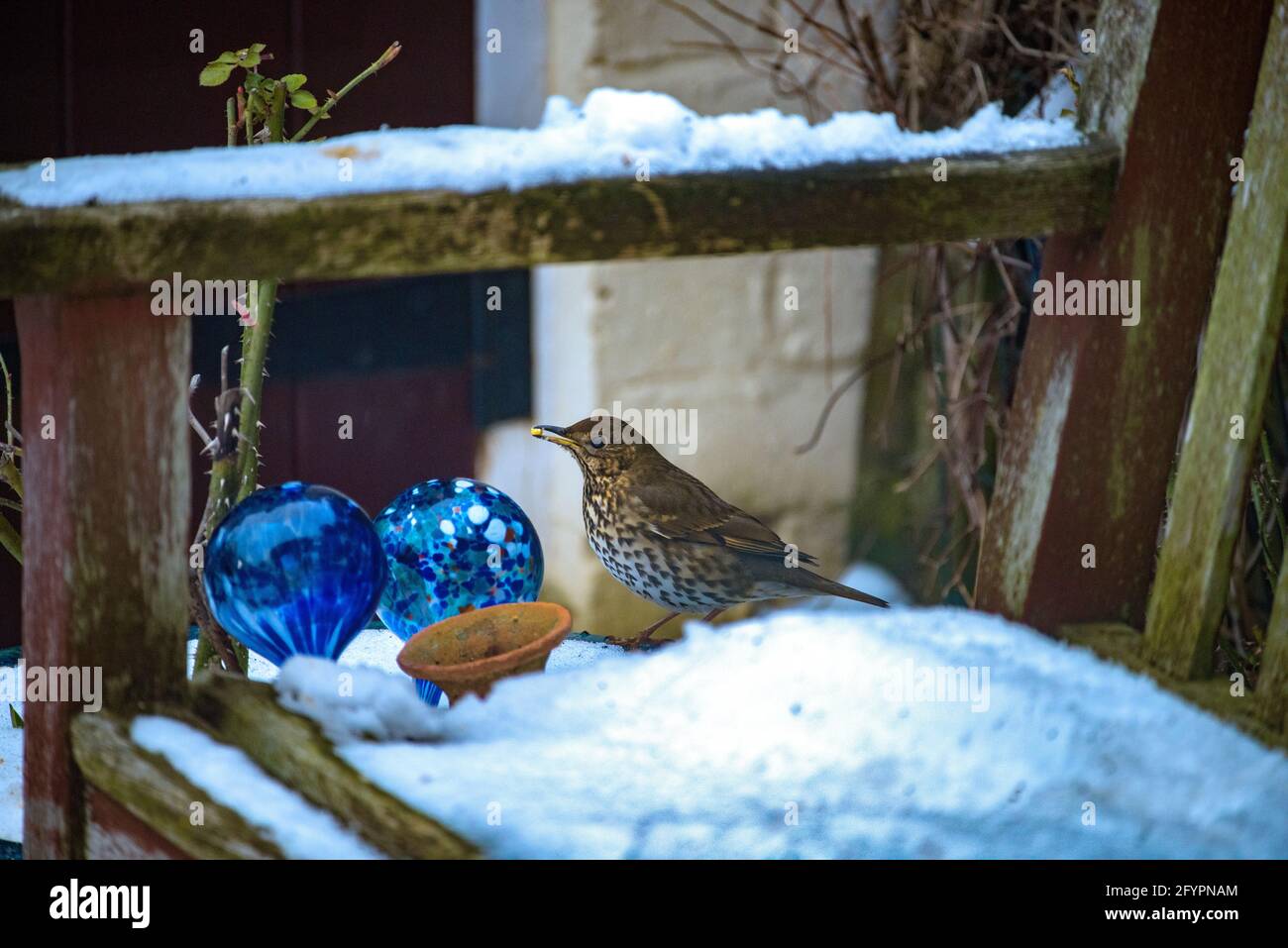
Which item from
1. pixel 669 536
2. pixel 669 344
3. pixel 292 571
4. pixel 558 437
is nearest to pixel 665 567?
pixel 669 536

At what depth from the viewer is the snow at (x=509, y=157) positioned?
1.28 metres

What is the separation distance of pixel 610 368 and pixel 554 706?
207 centimetres

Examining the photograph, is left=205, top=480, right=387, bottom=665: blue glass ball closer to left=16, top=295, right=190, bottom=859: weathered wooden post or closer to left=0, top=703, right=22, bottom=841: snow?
left=16, top=295, right=190, bottom=859: weathered wooden post

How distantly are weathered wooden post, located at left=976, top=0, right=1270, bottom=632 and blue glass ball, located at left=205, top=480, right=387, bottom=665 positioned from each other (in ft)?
2.22

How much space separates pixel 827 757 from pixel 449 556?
673 mm

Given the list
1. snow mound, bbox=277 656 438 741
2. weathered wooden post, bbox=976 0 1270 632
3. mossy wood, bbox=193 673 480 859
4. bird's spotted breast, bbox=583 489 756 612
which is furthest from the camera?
bird's spotted breast, bbox=583 489 756 612

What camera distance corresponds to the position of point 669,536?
2295 mm

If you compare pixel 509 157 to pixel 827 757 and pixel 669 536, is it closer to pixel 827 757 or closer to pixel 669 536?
pixel 827 757

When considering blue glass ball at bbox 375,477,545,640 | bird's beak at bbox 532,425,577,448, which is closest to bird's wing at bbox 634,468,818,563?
bird's beak at bbox 532,425,577,448

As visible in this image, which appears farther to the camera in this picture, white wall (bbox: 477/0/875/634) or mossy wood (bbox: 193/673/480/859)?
white wall (bbox: 477/0/875/634)

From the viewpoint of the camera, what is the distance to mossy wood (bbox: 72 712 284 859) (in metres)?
1.23

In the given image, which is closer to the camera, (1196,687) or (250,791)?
(250,791)

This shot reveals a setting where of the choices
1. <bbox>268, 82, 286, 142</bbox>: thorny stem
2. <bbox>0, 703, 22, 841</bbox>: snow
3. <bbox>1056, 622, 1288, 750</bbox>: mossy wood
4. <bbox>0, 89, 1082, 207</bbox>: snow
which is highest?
<bbox>268, 82, 286, 142</bbox>: thorny stem
